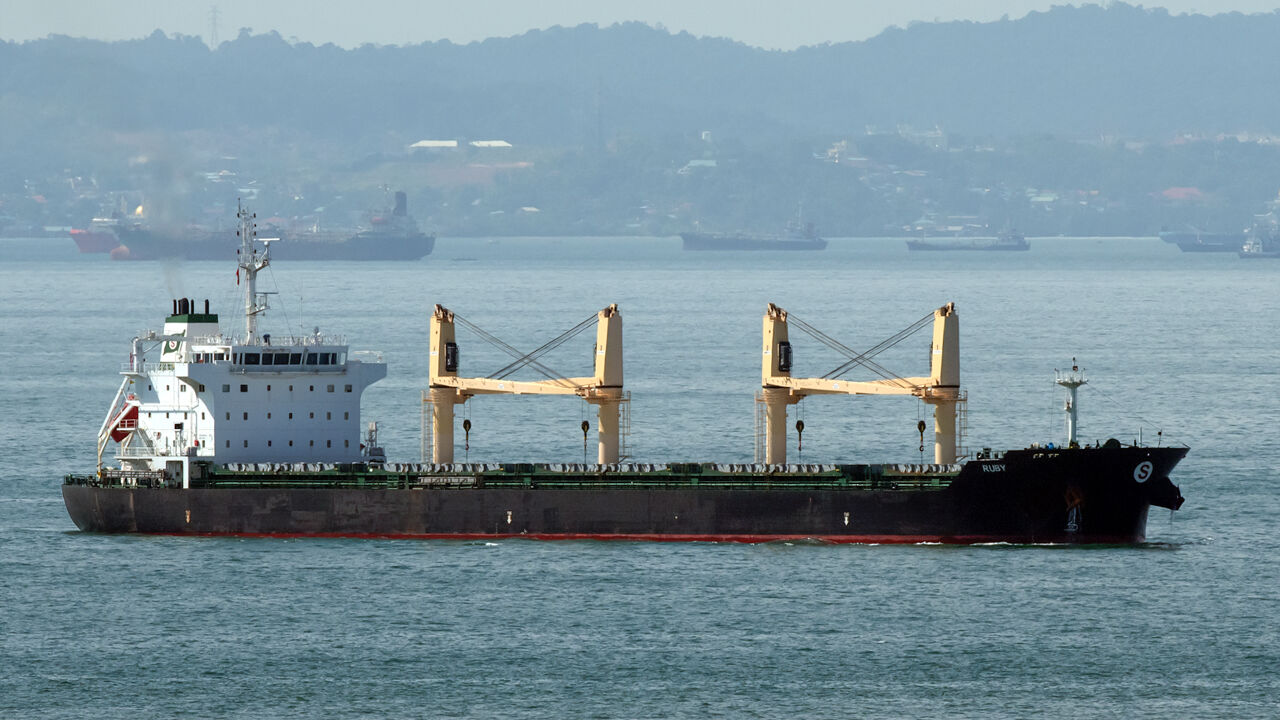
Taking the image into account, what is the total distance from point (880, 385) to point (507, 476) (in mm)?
10289

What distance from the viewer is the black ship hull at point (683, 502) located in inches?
2069

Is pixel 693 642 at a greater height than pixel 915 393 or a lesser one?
lesser

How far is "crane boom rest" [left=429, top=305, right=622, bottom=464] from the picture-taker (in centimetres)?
5669

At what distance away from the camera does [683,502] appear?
179 feet

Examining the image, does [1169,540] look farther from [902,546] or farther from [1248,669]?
[1248,669]

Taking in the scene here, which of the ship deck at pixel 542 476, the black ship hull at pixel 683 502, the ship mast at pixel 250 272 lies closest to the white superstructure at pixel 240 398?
the ship mast at pixel 250 272

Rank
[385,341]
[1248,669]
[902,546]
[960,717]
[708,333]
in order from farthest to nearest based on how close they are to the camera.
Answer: [708,333] < [385,341] < [902,546] < [1248,669] < [960,717]

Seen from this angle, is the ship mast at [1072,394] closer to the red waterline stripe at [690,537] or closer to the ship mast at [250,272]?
the red waterline stripe at [690,537]

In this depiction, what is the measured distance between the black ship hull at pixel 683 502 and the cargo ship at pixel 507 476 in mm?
47

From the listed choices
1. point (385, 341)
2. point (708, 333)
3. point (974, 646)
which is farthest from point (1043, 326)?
point (974, 646)

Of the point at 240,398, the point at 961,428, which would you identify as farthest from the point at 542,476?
the point at 961,428

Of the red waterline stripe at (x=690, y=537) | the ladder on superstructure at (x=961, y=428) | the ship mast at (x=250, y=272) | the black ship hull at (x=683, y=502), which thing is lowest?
the red waterline stripe at (x=690, y=537)

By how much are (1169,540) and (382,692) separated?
78.7 ft

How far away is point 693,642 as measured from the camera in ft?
141
